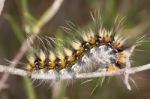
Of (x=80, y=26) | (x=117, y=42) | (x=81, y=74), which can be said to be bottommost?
(x=81, y=74)

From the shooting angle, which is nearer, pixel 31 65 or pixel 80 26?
pixel 31 65

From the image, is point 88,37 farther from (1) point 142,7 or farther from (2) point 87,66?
(1) point 142,7

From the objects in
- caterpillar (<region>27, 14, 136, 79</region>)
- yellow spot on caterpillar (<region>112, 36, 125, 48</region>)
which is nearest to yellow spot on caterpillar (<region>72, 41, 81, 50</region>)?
caterpillar (<region>27, 14, 136, 79</region>)

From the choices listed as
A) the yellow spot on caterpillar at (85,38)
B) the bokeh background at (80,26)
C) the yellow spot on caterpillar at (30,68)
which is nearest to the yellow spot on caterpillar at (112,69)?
the yellow spot on caterpillar at (85,38)

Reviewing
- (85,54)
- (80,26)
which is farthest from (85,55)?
(80,26)

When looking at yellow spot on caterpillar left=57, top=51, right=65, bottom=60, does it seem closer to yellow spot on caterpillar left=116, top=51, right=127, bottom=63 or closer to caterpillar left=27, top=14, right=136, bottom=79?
caterpillar left=27, top=14, right=136, bottom=79

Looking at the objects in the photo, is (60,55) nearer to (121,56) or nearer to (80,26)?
(121,56)

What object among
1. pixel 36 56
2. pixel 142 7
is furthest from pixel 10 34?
pixel 36 56

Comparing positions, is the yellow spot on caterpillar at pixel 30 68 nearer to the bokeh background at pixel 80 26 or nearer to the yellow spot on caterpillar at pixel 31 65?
Answer: the yellow spot on caterpillar at pixel 31 65
